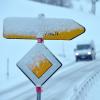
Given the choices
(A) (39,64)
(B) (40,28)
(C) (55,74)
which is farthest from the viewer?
(C) (55,74)

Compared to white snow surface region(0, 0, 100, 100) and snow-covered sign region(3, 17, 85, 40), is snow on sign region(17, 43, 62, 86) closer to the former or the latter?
snow-covered sign region(3, 17, 85, 40)

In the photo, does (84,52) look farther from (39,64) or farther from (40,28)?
(39,64)

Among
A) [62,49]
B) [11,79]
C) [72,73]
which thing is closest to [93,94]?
[11,79]

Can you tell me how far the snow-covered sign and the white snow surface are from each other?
10.1 metres

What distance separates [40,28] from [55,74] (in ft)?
88.0

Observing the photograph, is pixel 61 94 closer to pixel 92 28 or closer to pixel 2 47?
pixel 2 47

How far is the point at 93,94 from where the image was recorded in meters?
20.2

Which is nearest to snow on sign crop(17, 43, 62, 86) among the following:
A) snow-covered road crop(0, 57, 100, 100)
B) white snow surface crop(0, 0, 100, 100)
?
white snow surface crop(0, 0, 100, 100)

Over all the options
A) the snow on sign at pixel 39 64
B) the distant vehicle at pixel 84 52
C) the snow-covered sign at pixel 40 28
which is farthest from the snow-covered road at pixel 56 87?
the snow on sign at pixel 39 64

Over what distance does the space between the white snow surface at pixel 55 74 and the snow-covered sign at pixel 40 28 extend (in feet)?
33.1

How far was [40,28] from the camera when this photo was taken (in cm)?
730

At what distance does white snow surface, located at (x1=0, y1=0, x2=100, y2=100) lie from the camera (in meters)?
23.6

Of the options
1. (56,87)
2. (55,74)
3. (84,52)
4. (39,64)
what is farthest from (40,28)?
(84,52)

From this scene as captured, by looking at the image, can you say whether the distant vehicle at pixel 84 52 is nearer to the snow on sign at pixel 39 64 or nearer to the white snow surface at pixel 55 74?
the white snow surface at pixel 55 74
